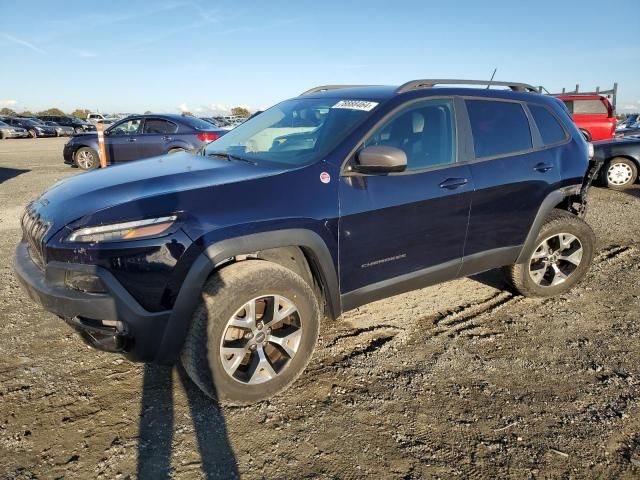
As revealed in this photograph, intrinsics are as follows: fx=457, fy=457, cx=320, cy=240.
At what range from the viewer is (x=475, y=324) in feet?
12.1

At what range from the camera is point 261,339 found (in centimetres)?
262

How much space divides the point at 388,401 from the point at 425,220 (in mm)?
1196

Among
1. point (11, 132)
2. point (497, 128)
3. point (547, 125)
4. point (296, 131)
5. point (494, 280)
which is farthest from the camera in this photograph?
point (11, 132)

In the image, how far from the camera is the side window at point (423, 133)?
10.2ft

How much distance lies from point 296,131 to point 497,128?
5.24 ft

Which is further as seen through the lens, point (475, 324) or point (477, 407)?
point (475, 324)

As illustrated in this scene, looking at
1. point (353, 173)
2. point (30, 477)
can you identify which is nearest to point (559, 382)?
point (353, 173)

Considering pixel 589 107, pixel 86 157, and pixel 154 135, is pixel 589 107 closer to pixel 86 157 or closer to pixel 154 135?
pixel 154 135

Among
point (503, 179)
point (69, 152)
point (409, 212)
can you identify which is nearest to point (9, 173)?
point (69, 152)

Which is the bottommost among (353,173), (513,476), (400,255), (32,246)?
(513,476)

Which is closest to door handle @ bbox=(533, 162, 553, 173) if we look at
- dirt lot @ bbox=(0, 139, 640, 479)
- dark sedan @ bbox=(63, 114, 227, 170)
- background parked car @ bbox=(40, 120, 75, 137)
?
dirt lot @ bbox=(0, 139, 640, 479)

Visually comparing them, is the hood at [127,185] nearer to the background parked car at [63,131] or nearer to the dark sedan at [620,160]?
the dark sedan at [620,160]

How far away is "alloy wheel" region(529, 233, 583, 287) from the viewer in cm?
405

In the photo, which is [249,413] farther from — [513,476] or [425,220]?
[425,220]
